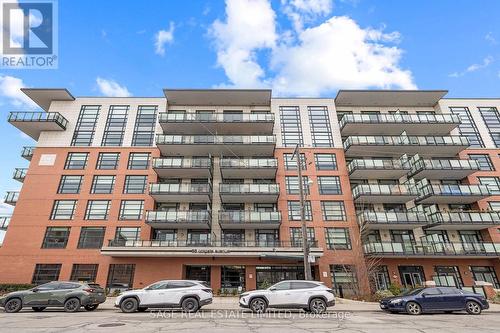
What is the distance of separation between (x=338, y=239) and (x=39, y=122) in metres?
32.1

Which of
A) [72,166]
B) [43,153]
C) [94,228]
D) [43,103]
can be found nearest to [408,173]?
[94,228]

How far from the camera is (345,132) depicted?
100.0 ft

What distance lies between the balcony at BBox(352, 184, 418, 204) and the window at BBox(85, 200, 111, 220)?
79.4 feet

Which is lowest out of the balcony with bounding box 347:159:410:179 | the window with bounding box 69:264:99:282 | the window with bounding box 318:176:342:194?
the window with bounding box 69:264:99:282

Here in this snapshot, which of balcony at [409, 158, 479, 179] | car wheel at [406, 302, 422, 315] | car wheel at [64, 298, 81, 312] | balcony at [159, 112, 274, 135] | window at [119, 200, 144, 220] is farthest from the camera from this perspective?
balcony at [159, 112, 274, 135]

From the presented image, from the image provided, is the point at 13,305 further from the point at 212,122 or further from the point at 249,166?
the point at 212,122

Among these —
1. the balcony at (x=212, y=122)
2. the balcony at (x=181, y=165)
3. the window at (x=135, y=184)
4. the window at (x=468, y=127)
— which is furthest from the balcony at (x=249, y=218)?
the window at (x=468, y=127)

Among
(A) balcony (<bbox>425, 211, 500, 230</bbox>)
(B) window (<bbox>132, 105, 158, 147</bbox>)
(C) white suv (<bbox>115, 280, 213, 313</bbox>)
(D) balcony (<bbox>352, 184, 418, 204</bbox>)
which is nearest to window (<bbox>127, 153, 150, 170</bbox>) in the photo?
(B) window (<bbox>132, 105, 158, 147</bbox>)

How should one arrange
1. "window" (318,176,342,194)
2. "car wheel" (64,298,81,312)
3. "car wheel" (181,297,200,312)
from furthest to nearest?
1. "window" (318,176,342,194)
2. "car wheel" (64,298,81,312)
3. "car wheel" (181,297,200,312)

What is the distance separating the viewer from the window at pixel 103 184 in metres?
26.5

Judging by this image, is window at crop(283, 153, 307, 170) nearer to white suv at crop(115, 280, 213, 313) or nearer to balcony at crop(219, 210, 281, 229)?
balcony at crop(219, 210, 281, 229)

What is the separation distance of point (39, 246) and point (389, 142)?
3480 centimetres

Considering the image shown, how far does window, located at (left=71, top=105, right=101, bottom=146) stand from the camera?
28.9 meters

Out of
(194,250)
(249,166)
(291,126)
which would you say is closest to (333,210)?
(249,166)
